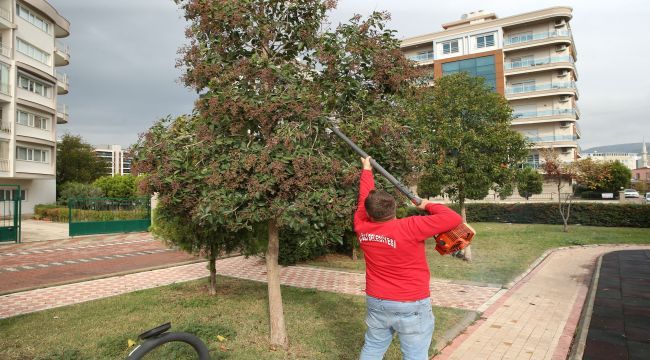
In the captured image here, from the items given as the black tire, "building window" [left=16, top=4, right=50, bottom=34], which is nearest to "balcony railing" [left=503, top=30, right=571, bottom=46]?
"building window" [left=16, top=4, right=50, bottom=34]

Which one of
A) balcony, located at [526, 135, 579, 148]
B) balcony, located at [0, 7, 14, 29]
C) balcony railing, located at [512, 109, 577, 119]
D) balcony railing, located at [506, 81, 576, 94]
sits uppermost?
balcony, located at [0, 7, 14, 29]

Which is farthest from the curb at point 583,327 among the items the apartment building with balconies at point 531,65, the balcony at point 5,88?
the apartment building with balconies at point 531,65

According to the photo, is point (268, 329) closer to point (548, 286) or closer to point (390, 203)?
point (390, 203)

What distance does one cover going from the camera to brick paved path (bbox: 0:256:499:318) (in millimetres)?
7883

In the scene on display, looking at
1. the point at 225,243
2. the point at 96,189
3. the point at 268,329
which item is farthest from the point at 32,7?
the point at 268,329

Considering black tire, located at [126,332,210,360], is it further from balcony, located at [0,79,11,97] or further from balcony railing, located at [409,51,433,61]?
balcony railing, located at [409,51,433,61]

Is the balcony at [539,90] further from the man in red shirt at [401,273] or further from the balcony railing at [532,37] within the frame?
the man in red shirt at [401,273]

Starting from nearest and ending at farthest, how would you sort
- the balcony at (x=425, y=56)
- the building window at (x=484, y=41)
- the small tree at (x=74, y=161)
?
the small tree at (x=74, y=161)
the building window at (x=484, y=41)
the balcony at (x=425, y=56)

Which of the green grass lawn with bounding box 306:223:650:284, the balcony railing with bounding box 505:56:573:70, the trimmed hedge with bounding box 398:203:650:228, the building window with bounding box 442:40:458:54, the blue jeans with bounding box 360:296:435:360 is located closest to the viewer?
the blue jeans with bounding box 360:296:435:360

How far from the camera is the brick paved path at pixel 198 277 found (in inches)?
310

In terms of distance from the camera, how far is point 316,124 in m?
4.55

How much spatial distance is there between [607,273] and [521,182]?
3.90m

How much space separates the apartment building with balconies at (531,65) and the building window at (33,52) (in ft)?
116

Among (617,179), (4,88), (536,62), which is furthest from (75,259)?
(617,179)
